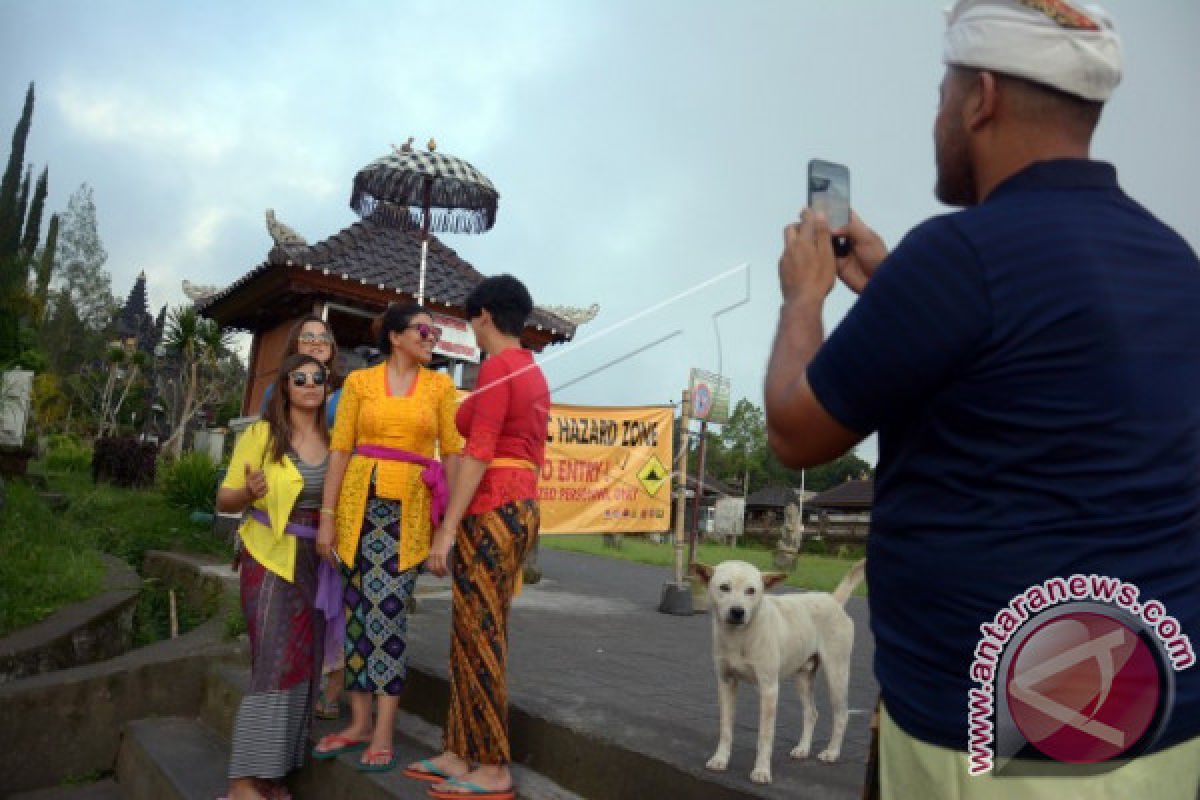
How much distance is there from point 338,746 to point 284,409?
5.22 ft

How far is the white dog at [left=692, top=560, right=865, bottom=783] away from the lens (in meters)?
3.32

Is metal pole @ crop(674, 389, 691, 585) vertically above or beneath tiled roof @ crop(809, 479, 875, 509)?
beneath

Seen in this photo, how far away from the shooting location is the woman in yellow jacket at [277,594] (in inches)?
149

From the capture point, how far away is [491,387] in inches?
136

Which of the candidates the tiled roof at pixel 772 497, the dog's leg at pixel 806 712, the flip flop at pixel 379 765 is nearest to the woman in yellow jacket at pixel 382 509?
the flip flop at pixel 379 765

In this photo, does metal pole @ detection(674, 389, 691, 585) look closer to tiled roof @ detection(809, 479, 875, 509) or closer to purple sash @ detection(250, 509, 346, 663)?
purple sash @ detection(250, 509, 346, 663)

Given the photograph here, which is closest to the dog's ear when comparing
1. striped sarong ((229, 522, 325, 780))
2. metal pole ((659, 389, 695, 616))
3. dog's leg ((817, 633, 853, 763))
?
dog's leg ((817, 633, 853, 763))

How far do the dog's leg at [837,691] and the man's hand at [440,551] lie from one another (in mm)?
1714

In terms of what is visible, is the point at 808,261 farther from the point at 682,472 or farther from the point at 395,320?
the point at 682,472

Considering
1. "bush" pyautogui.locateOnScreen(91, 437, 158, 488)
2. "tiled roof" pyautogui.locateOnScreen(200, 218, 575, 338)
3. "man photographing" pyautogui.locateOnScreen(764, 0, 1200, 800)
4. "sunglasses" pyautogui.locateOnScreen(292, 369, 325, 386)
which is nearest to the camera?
"man photographing" pyautogui.locateOnScreen(764, 0, 1200, 800)

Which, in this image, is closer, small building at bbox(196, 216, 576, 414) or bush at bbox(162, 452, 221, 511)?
small building at bbox(196, 216, 576, 414)

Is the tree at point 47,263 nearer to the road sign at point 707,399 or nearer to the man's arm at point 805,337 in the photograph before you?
the road sign at point 707,399

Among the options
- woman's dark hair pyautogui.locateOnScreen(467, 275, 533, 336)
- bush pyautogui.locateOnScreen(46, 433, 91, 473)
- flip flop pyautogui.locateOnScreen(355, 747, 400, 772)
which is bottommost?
flip flop pyautogui.locateOnScreen(355, 747, 400, 772)

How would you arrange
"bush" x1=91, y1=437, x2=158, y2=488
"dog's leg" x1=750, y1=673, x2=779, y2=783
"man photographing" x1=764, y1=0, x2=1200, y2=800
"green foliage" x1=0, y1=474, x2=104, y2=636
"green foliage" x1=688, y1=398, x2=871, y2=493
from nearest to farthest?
"man photographing" x1=764, y1=0, x2=1200, y2=800
"dog's leg" x1=750, y1=673, x2=779, y2=783
"green foliage" x1=0, y1=474, x2=104, y2=636
"bush" x1=91, y1=437, x2=158, y2=488
"green foliage" x1=688, y1=398, x2=871, y2=493
